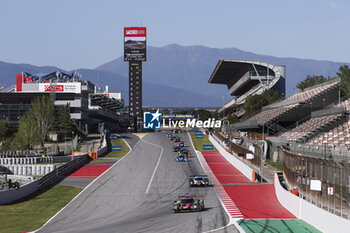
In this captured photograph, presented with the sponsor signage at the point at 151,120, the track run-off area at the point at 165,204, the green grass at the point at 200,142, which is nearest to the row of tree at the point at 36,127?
the green grass at the point at 200,142

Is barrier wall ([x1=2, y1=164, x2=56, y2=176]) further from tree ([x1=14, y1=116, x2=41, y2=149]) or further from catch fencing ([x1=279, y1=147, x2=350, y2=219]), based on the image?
catch fencing ([x1=279, y1=147, x2=350, y2=219])

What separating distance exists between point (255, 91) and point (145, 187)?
96232 millimetres

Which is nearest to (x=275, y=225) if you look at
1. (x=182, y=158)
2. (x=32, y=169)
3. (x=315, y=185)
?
(x=315, y=185)

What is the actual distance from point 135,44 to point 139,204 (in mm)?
132394

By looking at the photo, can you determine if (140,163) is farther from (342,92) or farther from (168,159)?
(342,92)

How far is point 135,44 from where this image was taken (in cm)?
17112

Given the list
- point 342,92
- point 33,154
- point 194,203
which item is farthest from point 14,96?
point 194,203

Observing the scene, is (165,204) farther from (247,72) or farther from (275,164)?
(247,72)

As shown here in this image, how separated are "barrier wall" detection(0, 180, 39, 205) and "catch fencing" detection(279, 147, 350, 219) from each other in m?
23.9

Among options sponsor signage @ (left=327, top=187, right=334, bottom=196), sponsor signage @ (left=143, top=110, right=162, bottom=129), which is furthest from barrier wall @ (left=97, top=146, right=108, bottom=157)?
sponsor signage @ (left=327, top=187, right=334, bottom=196)

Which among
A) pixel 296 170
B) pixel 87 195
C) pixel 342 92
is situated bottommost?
pixel 87 195

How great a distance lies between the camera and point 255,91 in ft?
475

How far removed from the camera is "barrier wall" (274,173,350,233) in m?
28.0

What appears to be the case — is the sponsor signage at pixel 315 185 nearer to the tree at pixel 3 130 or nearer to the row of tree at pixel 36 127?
the row of tree at pixel 36 127
